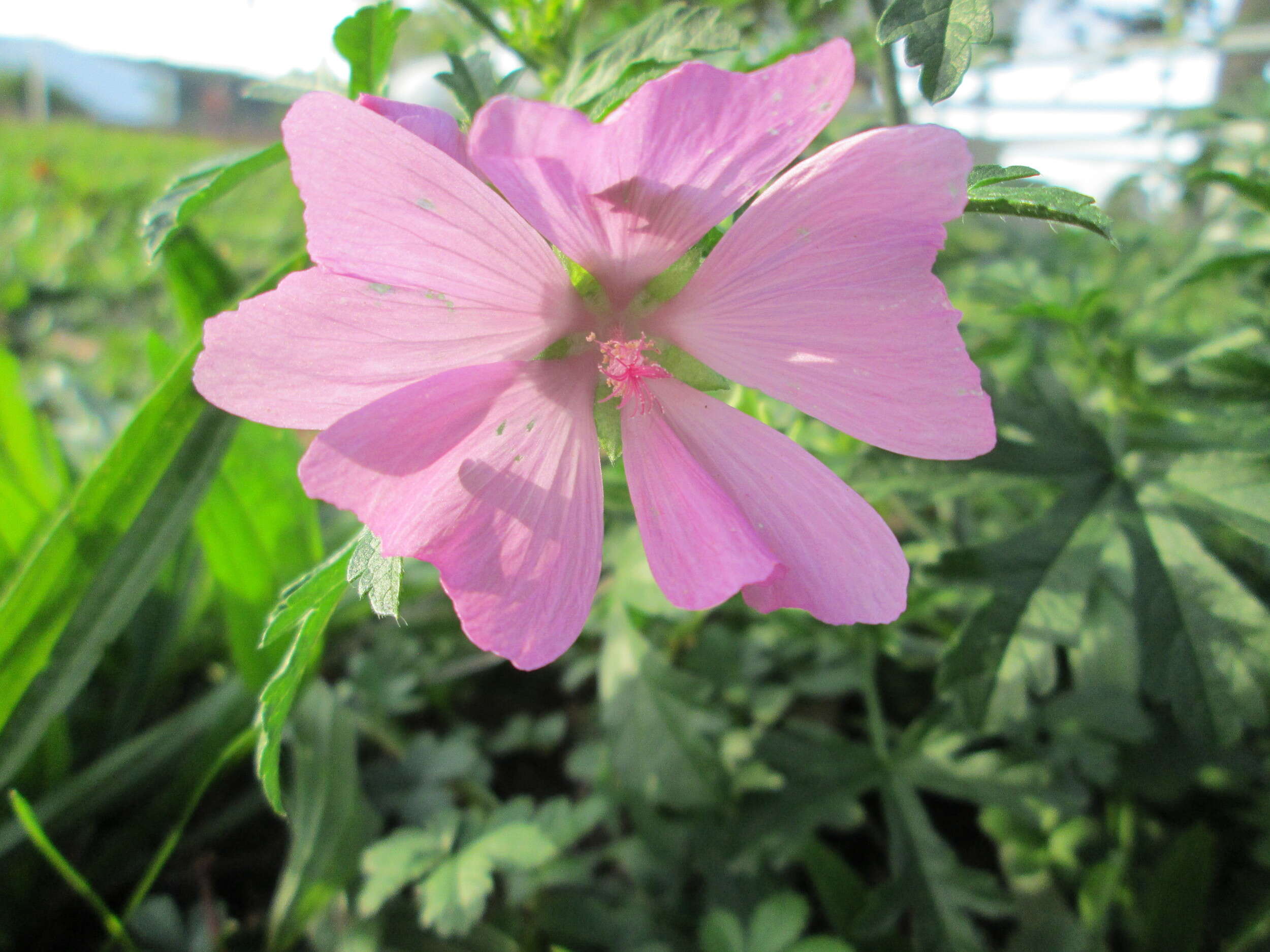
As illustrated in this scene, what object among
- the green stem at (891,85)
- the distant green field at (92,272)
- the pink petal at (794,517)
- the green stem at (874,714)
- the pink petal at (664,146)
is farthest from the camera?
the distant green field at (92,272)

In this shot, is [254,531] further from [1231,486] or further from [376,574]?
[1231,486]

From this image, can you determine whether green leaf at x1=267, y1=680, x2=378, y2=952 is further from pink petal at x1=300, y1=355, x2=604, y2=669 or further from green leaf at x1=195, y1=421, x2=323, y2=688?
pink petal at x1=300, y1=355, x2=604, y2=669

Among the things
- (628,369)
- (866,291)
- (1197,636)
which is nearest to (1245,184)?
(1197,636)

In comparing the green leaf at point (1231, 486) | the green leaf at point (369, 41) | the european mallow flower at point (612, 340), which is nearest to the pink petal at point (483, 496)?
the european mallow flower at point (612, 340)

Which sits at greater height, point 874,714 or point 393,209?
point 393,209

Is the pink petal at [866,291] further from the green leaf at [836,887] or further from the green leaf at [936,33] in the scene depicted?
the green leaf at [836,887]

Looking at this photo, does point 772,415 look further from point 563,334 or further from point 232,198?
point 232,198

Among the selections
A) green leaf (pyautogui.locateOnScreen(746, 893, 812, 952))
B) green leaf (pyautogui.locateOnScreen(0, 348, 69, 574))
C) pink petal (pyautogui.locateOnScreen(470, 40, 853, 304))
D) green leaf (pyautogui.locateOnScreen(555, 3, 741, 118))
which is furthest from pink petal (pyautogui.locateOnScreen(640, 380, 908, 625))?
green leaf (pyautogui.locateOnScreen(0, 348, 69, 574))

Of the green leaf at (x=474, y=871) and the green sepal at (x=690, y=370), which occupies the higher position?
the green sepal at (x=690, y=370)

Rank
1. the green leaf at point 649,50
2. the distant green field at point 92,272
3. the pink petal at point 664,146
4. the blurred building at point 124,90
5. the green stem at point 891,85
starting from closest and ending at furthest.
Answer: the pink petal at point 664,146
the green leaf at point 649,50
the green stem at point 891,85
the distant green field at point 92,272
the blurred building at point 124,90
